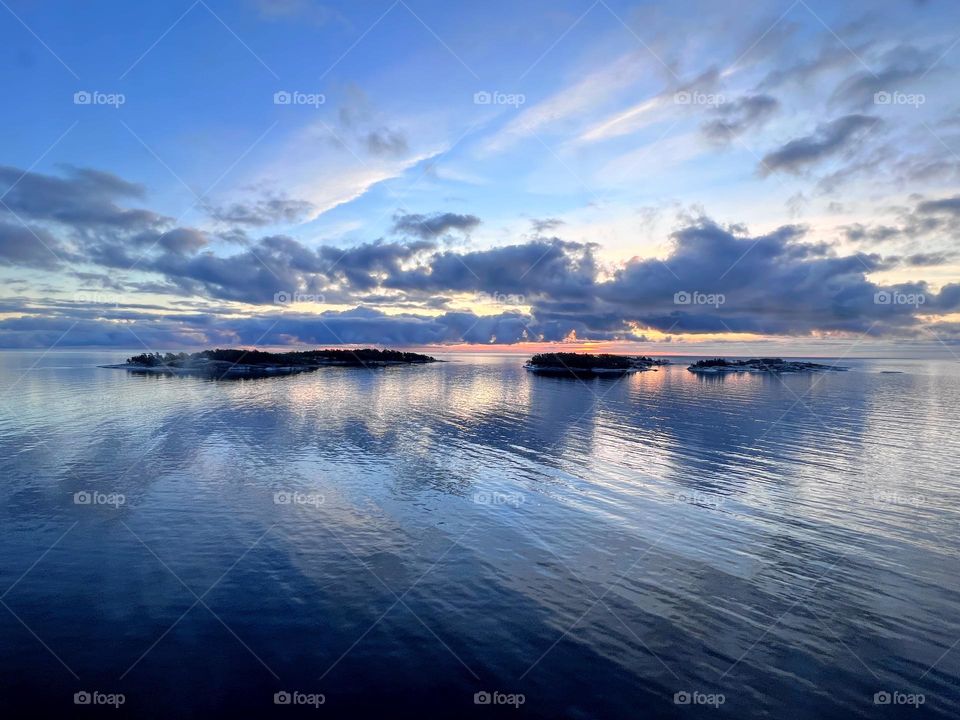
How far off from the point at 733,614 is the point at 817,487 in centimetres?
2005

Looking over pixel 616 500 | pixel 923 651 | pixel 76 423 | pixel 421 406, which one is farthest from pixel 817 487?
pixel 76 423

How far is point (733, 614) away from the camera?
1653 centimetres

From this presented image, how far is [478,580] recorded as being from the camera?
18969 mm

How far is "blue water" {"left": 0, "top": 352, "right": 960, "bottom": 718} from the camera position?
13148 mm

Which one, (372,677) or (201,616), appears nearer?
(372,677)

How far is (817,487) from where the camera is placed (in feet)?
104

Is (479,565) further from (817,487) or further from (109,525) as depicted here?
(817,487)

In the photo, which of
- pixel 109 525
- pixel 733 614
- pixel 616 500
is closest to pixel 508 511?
pixel 616 500

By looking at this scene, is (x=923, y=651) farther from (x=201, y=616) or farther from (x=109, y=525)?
(x=109, y=525)

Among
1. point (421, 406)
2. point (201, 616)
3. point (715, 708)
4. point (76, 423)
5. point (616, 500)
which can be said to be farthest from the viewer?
point (421, 406)

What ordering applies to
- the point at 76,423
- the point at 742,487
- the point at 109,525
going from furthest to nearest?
the point at 76,423 < the point at 742,487 < the point at 109,525

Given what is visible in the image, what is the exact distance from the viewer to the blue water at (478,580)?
1315 centimetres

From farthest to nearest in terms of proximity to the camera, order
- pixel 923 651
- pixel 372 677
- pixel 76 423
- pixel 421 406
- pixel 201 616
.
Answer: pixel 421 406 → pixel 76 423 → pixel 201 616 → pixel 923 651 → pixel 372 677

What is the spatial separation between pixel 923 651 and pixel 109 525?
32.3 metres
